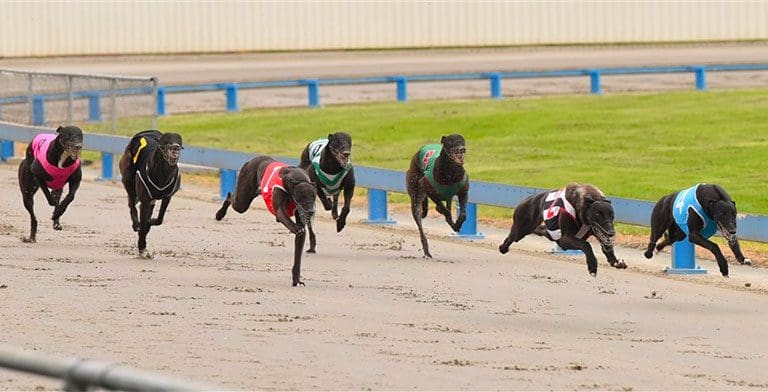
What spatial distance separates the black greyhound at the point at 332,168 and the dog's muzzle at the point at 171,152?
130 cm

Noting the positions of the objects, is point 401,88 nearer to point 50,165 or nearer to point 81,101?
point 81,101

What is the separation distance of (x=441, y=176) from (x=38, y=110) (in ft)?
39.0

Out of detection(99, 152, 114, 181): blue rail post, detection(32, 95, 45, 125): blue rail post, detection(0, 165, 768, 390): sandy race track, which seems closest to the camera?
detection(0, 165, 768, 390): sandy race track

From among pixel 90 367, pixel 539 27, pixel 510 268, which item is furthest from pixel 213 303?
pixel 539 27

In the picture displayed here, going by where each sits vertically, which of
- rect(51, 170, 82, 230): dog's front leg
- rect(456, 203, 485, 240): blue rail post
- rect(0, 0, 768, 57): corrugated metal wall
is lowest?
rect(456, 203, 485, 240): blue rail post

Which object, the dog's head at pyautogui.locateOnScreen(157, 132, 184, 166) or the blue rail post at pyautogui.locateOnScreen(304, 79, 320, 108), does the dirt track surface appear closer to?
the blue rail post at pyautogui.locateOnScreen(304, 79, 320, 108)

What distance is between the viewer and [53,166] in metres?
15.5

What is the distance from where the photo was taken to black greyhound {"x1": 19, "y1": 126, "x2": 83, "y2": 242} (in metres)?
15.2

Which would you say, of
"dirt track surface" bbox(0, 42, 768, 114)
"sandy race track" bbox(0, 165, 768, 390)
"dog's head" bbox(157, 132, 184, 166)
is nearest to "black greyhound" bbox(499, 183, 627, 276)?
"sandy race track" bbox(0, 165, 768, 390)

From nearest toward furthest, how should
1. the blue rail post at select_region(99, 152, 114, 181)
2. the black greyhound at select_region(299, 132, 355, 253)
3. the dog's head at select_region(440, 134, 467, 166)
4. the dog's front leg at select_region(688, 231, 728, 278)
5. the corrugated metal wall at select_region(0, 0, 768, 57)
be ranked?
the dog's front leg at select_region(688, 231, 728, 278) < the dog's head at select_region(440, 134, 467, 166) < the black greyhound at select_region(299, 132, 355, 253) < the blue rail post at select_region(99, 152, 114, 181) < the corrugated metal wall at select_region(0, 0, 768, 57)

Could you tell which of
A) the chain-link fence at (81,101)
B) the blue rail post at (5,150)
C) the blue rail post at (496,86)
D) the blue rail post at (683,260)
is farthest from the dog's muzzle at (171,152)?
the blue rail post at (496,86)

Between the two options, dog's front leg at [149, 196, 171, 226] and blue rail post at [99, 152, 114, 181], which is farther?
blue rail post at [99, 152, 114, 181]

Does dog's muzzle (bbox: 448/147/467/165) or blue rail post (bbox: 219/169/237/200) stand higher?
dog's muzzle (bbox: 448/147/467/165)

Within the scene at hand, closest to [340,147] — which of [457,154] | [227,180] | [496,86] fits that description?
[457,154]
